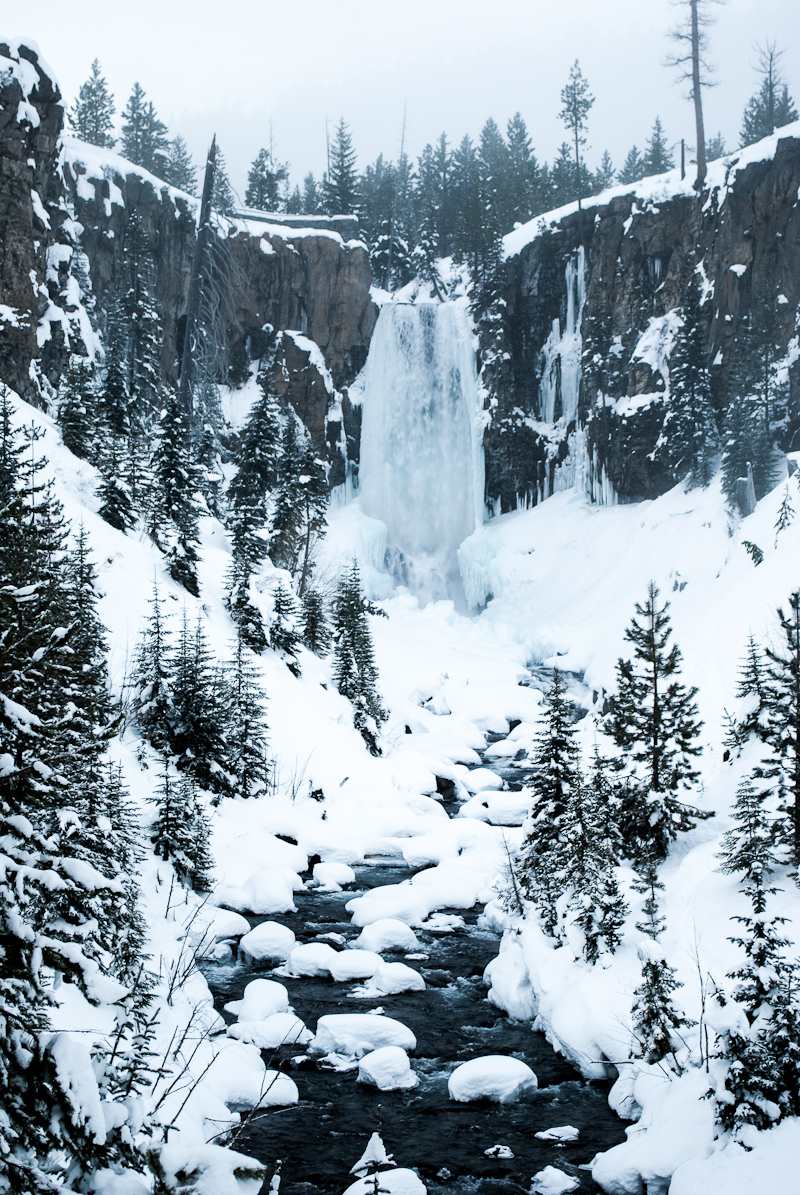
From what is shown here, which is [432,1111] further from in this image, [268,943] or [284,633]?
[284,633]

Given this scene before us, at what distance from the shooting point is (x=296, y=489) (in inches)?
1446

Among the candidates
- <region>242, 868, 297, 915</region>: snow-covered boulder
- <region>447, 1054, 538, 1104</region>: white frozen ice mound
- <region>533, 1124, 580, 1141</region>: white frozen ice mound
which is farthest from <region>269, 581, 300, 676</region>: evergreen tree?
<region>533, 1124, 580, 1141</region>: white frozen ice mound

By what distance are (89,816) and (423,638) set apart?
32851mm

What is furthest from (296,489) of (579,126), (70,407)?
(579,126)

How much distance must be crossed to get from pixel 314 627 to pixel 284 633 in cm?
484

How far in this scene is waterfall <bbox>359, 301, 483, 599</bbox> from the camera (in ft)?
158

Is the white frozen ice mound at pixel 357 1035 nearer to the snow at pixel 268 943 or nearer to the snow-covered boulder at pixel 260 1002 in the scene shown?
the snow-covered boulder at pixel 260 1002

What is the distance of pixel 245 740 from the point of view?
59.6 feet

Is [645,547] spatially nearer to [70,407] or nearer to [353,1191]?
[70,407]

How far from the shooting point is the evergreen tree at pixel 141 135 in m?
60.4

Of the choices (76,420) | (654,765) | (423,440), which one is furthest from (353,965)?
(423,440)

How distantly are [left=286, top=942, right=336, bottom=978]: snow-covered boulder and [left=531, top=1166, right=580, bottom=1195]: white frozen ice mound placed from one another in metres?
4.92

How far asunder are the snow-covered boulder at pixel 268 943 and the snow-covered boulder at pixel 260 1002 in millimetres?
1286

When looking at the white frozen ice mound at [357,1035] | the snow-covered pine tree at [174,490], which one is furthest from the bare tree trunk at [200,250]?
the white frozen ice mound at [357,1035]
